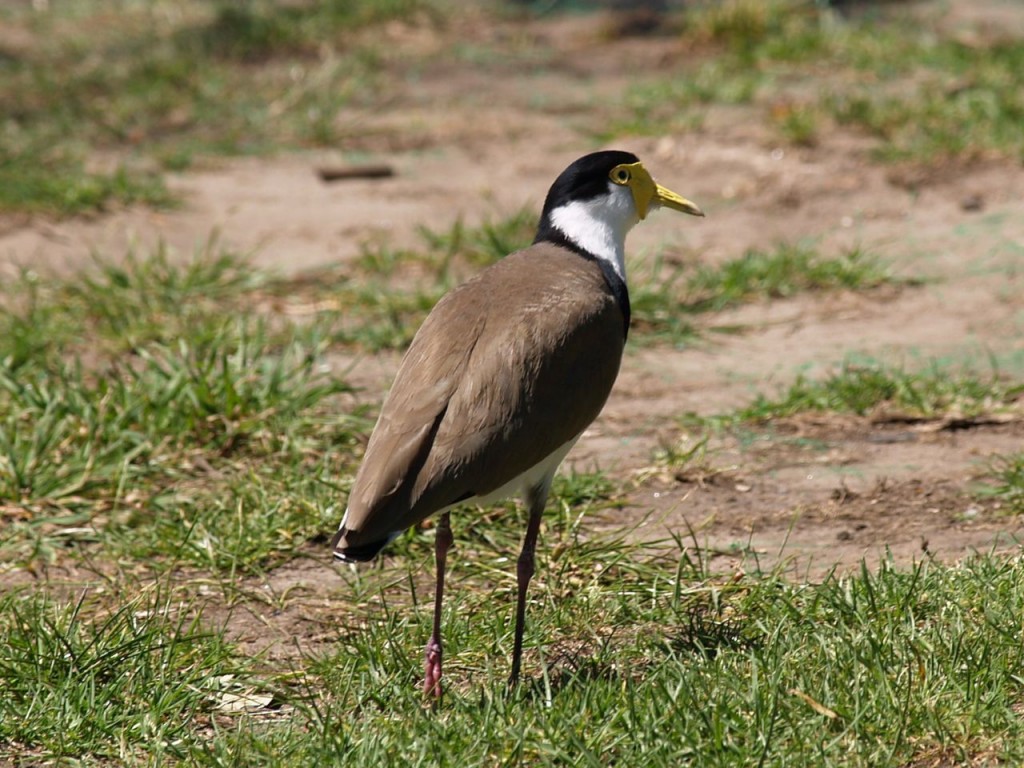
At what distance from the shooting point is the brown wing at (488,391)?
12.3ft

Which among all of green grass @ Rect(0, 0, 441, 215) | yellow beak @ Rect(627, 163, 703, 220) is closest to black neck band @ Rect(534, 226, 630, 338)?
yellow beak @ Rect(627, 163, 703, 220)

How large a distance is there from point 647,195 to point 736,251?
260 cm

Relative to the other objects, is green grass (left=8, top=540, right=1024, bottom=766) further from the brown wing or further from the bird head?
the bird head

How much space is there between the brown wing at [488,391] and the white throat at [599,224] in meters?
0.21

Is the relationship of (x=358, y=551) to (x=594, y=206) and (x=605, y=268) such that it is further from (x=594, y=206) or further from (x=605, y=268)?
(x=594, y=206)

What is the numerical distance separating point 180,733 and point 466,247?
3.88 meters

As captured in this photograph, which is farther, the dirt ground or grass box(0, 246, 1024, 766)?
the dirt ground

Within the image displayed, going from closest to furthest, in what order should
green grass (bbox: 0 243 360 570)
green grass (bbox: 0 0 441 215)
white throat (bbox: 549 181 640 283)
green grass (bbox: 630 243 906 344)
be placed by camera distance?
white throat (bbox: 549 181 640 283) → green grass (bbox: 0 243 360 570) → green grass (bbox: 630 243 906 344) → green grass (bbox: 0 0 441 215)

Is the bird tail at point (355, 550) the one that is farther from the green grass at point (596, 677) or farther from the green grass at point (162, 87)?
the green grass at point (162, 87)

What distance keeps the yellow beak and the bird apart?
1.15ft

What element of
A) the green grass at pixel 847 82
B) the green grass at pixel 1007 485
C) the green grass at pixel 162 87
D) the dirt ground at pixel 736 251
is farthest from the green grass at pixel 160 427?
Result: the green grass at pixel 847 82

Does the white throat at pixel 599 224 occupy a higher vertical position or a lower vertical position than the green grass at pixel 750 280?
higher

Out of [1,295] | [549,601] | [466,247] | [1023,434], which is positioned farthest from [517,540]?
[1,295]

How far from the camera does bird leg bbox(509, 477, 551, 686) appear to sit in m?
3.88
